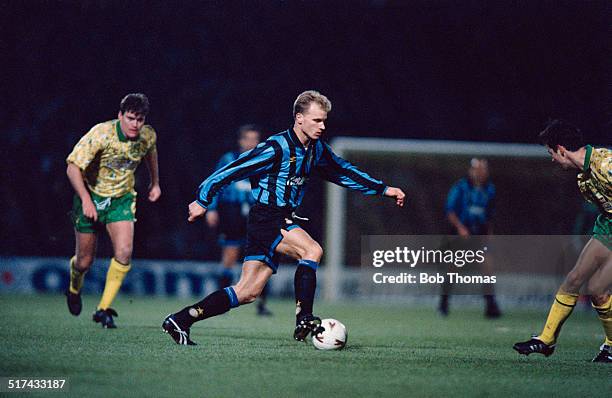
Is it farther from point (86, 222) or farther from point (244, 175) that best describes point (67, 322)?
point (244, 175)

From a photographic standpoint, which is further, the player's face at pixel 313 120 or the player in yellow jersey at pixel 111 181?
the player in yellow jersey at pixel 111 181

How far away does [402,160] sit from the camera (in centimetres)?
1373

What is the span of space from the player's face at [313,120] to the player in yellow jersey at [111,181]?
5.25 ft

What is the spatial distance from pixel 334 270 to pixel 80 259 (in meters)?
6.13

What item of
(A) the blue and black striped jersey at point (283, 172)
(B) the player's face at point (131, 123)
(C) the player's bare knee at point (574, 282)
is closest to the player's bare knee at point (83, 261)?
(B) the player's face at point (131, 123)

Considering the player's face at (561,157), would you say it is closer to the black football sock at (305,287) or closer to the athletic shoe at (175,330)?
the black football sock at (305,287)

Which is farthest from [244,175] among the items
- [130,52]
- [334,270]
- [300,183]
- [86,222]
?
[334,270]

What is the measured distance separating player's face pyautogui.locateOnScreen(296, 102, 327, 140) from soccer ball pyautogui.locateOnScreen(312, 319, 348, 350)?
3.74ft

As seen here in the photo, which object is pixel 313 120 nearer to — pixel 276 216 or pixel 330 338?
pixel 276 216

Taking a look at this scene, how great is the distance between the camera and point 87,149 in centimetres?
693

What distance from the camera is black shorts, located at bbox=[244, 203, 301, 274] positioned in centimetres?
584

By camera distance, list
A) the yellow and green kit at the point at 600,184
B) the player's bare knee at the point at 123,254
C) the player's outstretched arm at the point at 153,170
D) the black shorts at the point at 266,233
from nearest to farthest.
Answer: the yellow and green kit at the point at 600,184
the black shorts at the point at 266,233
the player's bare knee at the point at 123,254
the player's outstretched arm at the point at 153,170

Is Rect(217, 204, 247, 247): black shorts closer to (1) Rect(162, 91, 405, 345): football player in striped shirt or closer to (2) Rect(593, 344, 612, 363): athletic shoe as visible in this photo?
(1) Rect(162, 91, 405, 345): football player in striped shirt

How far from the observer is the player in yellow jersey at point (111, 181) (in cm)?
689
